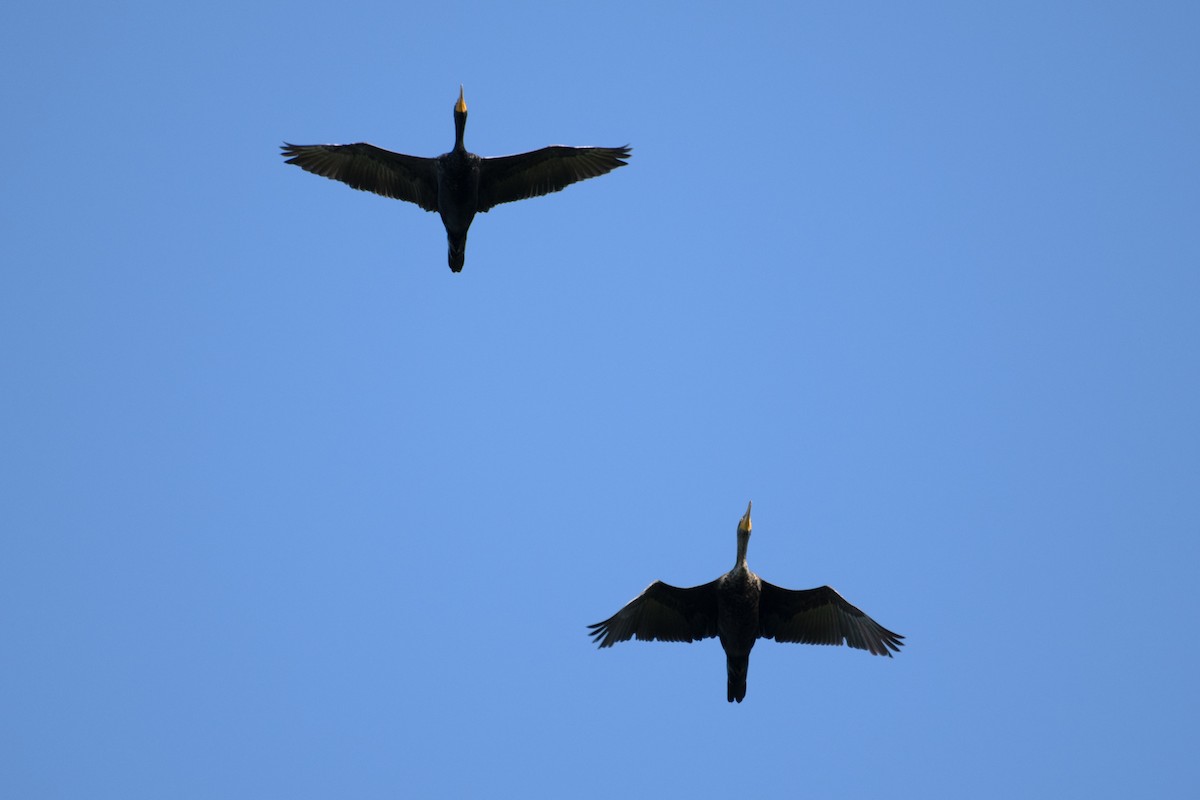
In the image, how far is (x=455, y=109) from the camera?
18953 millimetres

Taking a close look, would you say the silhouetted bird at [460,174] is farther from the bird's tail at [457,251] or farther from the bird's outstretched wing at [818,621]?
the bird's outstretched wing at [818,621]

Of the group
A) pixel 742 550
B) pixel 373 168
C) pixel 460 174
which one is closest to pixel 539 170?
pixel 460 174

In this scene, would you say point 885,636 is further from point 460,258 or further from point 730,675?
point 460,258

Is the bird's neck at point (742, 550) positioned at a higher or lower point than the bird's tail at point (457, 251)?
lower

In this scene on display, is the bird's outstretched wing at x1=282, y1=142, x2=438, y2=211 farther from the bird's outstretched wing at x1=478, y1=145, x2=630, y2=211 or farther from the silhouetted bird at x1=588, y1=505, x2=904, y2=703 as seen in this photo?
the silhouetted bird at x1=588, y1=505, x2=904, y2=703

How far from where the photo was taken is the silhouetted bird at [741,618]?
58.2 ft

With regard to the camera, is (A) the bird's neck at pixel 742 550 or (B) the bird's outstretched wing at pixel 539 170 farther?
(B) the bird's outstretched wing at pixel 539 170

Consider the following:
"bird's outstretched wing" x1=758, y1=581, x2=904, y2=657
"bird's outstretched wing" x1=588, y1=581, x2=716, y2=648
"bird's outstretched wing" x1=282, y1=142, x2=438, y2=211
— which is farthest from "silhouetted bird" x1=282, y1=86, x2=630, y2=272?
"bird's outstretched wing" x1=758, y1=581, x2=904, y2=657

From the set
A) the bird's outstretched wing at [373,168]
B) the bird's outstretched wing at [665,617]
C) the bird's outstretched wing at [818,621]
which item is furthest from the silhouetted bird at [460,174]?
the bird's outstretched wing at [818,621]

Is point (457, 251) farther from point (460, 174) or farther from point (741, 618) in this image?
point (741, 618)

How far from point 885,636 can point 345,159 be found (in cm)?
1051

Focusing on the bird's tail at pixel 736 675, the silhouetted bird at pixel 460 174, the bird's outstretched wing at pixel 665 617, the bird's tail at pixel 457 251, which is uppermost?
the silhouetted bird at pixel 460 174

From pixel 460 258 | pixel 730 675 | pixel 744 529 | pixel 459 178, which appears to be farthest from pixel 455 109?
pixel 730 675

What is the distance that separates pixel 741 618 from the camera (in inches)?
699
